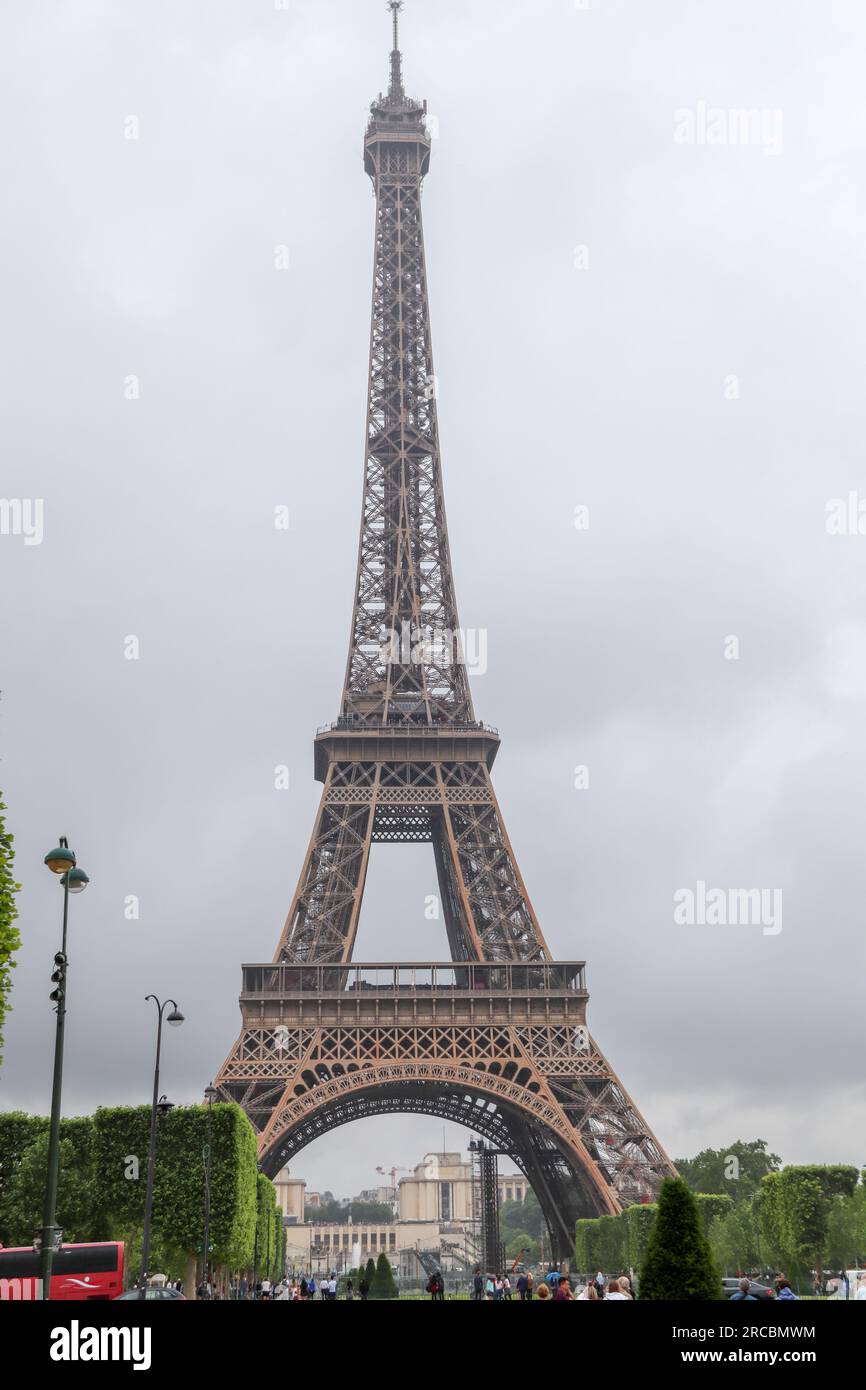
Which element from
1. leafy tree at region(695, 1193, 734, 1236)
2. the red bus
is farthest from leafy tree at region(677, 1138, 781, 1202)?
the red bus

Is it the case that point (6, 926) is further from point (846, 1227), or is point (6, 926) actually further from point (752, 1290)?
point (846, 1227)

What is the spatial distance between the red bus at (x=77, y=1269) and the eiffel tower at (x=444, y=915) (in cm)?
1821

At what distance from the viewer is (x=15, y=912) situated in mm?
25719

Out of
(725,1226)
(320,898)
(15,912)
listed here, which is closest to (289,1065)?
(320,898)

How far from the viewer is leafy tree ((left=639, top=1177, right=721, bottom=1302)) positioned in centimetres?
2033

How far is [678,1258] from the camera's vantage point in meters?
20.5

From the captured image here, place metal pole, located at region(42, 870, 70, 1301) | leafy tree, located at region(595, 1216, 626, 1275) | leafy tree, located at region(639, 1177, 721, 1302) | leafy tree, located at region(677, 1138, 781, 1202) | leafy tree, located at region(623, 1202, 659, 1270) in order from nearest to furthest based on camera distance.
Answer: leafy tree, located at region(639, 1177, 721, 1302), metal pole, located at region(42, 870, 70, 1301), leafy tree, located at region(623, 1202, 659, 1270), leafy tree, located at region(595, 1216, 626, 1275), leafy tree, located at region(677, 1138, 781, 1202)

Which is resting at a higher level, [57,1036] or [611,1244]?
[57,1036]

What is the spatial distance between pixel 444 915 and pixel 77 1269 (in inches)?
1822

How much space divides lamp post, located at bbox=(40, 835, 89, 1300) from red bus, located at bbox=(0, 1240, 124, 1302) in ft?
68.0

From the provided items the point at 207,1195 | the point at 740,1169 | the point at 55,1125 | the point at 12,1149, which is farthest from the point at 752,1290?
the point at 740,1169

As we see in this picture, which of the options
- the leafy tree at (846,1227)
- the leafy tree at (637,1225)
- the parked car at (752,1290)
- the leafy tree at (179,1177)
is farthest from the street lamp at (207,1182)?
the leafy tree at (846,1227)

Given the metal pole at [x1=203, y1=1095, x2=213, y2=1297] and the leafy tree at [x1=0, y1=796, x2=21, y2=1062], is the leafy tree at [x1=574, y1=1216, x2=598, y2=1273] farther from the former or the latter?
the leafy tree at [x1=0, y1=796, x2=21, y2=1062]
